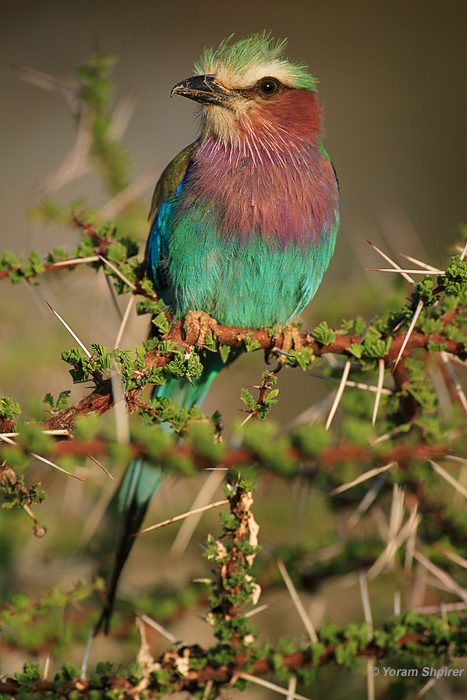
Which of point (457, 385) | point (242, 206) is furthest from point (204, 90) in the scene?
point (457, 385)

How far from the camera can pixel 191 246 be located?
2.38 meters

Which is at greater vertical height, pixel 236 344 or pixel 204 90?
pixel 204 90

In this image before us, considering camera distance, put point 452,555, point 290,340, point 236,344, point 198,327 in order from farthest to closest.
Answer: point 290,340
point 198,327
point 236,344
point 452,555

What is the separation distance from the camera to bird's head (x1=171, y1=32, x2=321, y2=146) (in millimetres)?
2511

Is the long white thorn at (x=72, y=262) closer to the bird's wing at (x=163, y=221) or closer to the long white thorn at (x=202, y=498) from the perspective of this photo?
the bird's wing at (x=163, y=221)

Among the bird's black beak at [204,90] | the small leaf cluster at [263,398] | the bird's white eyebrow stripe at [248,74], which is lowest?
the small leaf cluster at [263,398]

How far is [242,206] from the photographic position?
7.66 feet

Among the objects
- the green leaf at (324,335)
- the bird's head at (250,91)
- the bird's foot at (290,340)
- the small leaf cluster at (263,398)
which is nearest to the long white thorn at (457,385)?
the green leaf at (324,335)

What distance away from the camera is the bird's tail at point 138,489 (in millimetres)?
2045

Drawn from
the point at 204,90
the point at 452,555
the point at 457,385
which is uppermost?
the point at 204,90

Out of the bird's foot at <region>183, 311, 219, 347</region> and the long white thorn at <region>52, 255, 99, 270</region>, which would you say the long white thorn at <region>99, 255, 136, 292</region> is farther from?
the bird's foot at <region>183, 311, 219, 347</region>

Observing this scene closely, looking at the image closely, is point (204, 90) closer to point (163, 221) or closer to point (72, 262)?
point (163, 221)

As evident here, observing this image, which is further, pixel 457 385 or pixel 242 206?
pixel 242 206

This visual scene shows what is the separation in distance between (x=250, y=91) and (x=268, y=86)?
0.25 ft
